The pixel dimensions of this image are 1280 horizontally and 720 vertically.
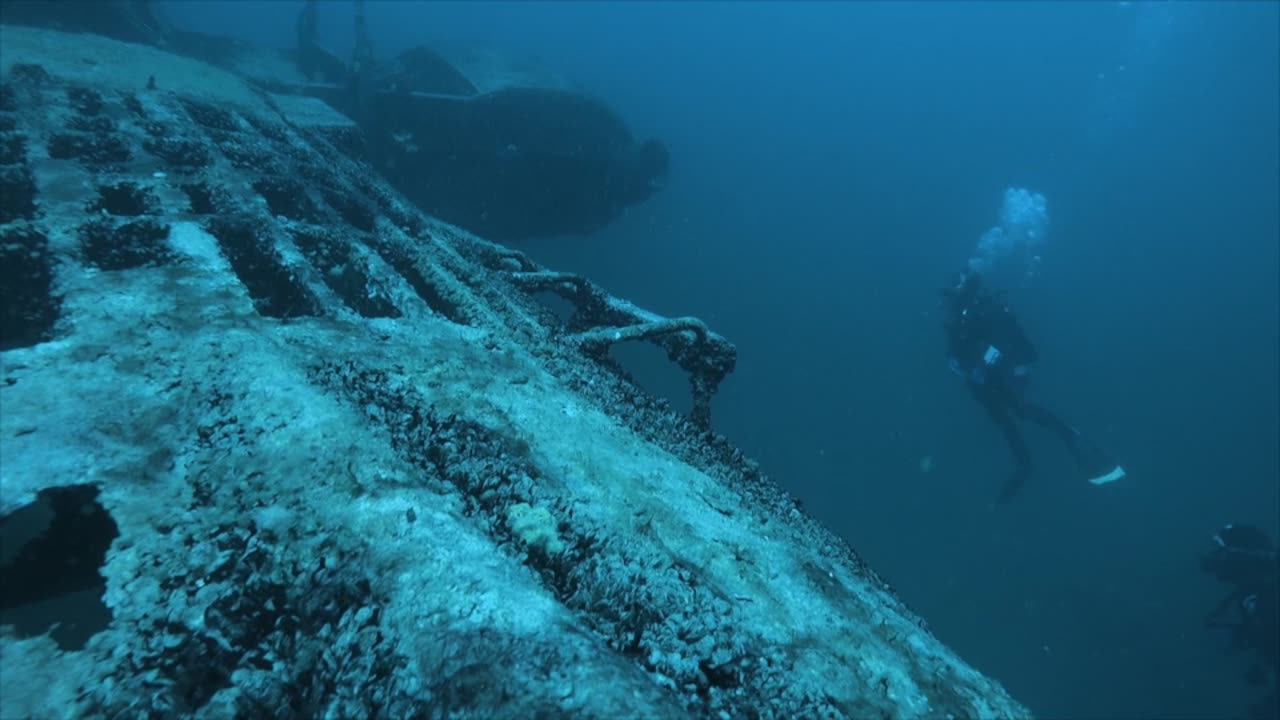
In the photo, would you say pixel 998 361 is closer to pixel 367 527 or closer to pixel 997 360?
pixel 997 360

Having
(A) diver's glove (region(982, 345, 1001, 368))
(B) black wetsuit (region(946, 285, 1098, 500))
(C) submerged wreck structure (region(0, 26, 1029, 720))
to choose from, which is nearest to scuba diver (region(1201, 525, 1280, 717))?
(B) black wetsuit (region(946, 285, 1098, 500))

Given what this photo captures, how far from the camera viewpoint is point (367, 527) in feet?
4.62

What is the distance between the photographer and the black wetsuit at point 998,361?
13.7 metres

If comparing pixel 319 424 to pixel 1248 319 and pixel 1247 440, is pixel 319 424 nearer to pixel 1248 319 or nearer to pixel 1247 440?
pixel 1247 440

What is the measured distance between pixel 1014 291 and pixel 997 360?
26.6m

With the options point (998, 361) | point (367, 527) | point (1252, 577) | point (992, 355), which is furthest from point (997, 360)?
point (367, 527)

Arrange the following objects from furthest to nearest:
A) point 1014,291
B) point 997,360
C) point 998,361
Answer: point 1014,291 → point 998,361 → point 997,360

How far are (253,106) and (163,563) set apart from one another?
656 cm

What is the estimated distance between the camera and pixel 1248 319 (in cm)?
8362

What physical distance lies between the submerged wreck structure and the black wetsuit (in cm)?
1309

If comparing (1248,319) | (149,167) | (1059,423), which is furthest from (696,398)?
(1248,319)

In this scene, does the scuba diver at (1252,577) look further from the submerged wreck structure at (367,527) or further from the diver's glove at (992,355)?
the submerged wreck structure at (367,527)

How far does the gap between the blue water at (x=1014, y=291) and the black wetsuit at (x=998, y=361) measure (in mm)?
11588

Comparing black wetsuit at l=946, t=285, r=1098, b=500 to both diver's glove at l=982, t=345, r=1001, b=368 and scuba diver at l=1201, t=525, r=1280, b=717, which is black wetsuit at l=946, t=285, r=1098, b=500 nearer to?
diver's glove at l=982, t=345, r=1001, b=368
